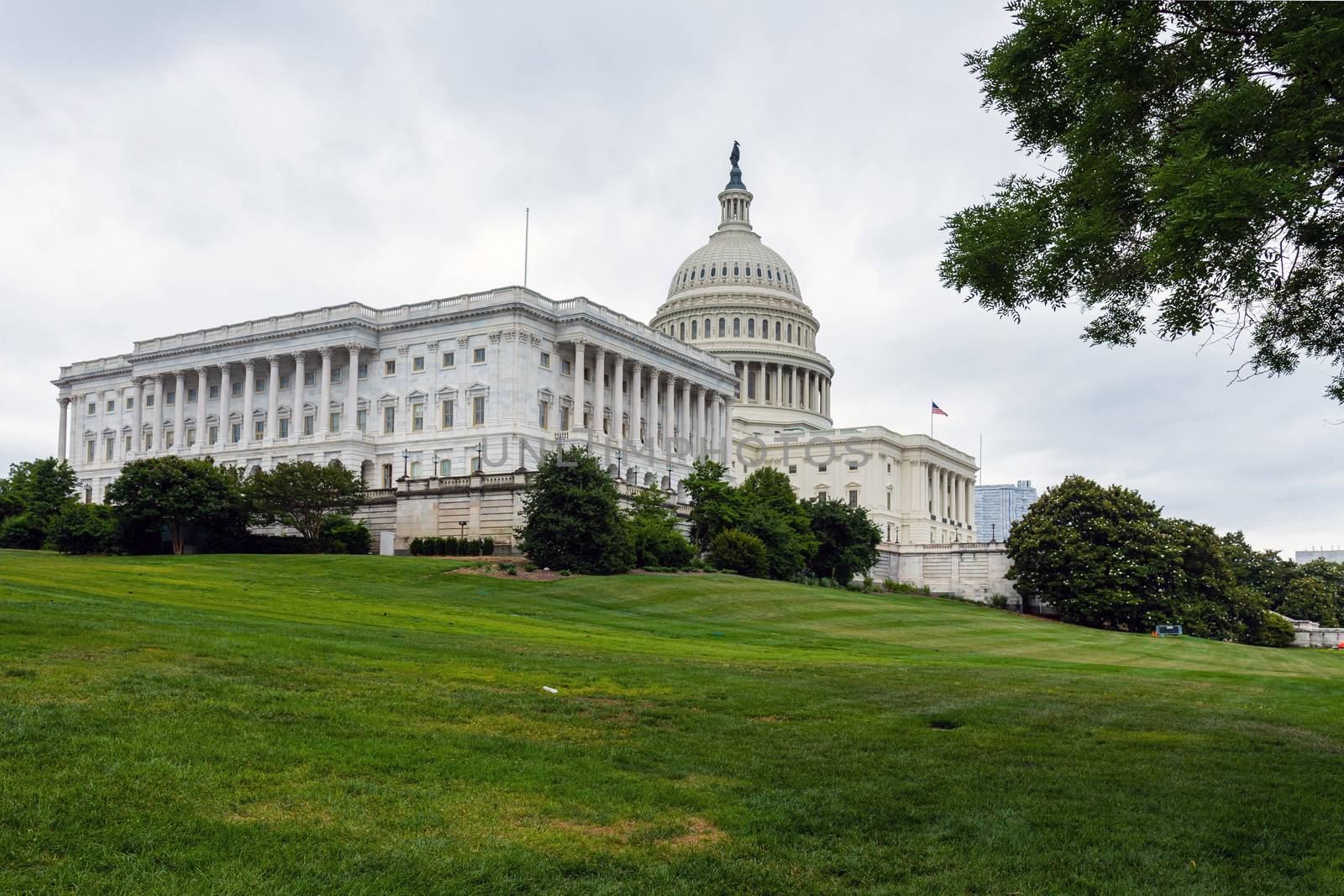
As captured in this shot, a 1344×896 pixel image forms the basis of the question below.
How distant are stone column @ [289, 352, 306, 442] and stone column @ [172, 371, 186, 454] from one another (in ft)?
47.0

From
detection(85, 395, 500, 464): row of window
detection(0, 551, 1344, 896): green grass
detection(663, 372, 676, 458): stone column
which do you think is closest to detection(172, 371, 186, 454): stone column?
detection(85, 395, 500, 464): row of window

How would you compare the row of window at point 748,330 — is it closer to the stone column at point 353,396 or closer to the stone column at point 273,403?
the stone column at point 353,396

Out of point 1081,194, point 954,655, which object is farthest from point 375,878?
point 954,655

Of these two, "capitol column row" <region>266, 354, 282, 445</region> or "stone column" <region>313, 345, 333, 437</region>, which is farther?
"capitol column row" <region>266, 354, 282, 445</region>

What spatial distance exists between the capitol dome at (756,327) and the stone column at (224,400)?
66.6 m

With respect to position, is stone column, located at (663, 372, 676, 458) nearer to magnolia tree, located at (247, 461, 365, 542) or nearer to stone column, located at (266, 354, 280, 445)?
stone column, located at (266, 354, 280, 445)

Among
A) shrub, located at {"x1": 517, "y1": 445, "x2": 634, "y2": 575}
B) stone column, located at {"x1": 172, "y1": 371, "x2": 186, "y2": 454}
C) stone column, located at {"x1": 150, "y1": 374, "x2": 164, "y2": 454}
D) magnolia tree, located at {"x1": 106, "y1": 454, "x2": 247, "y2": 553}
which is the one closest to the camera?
shrub, located at {"x1": 517, "y1": 445, "x2": 634, "y2": 575}

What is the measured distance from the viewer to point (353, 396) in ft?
343

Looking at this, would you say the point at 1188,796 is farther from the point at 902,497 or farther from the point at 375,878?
the point at 902,497

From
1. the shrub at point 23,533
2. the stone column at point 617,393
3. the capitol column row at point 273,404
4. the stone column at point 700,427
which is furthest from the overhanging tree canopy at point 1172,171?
the stone column at point 700,427

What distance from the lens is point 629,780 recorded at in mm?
→ 12719

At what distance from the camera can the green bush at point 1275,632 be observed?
87500mm

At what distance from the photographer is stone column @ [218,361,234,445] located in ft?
362

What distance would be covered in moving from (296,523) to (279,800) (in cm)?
6983
